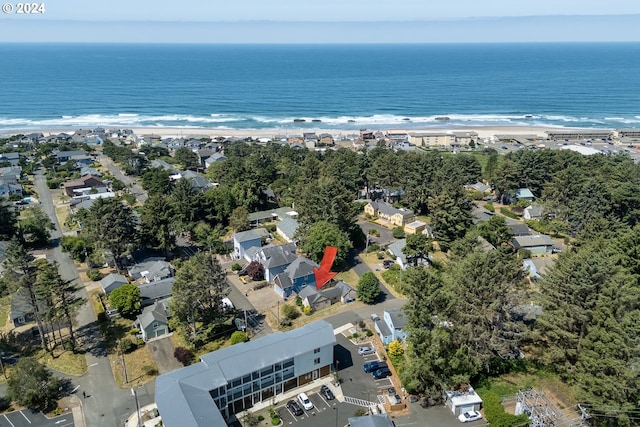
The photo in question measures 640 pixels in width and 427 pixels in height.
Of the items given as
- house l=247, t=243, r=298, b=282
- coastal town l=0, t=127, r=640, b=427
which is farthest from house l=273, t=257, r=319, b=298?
house l=247, t=243, r=298, b=282

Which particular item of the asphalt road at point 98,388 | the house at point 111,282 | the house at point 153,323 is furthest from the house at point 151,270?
the house at point 153,323

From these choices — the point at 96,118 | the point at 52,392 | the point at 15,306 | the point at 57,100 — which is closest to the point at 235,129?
the point at 96,118

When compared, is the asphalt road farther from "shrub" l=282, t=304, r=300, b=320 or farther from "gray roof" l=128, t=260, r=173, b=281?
"shrub" l=282, t=304, r=300, b=320

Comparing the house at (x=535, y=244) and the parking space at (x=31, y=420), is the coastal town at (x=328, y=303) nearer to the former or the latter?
the parking space at (x=31, y=420)

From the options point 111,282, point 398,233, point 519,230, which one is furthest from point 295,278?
point 519,230

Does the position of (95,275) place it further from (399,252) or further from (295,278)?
(399,252)
